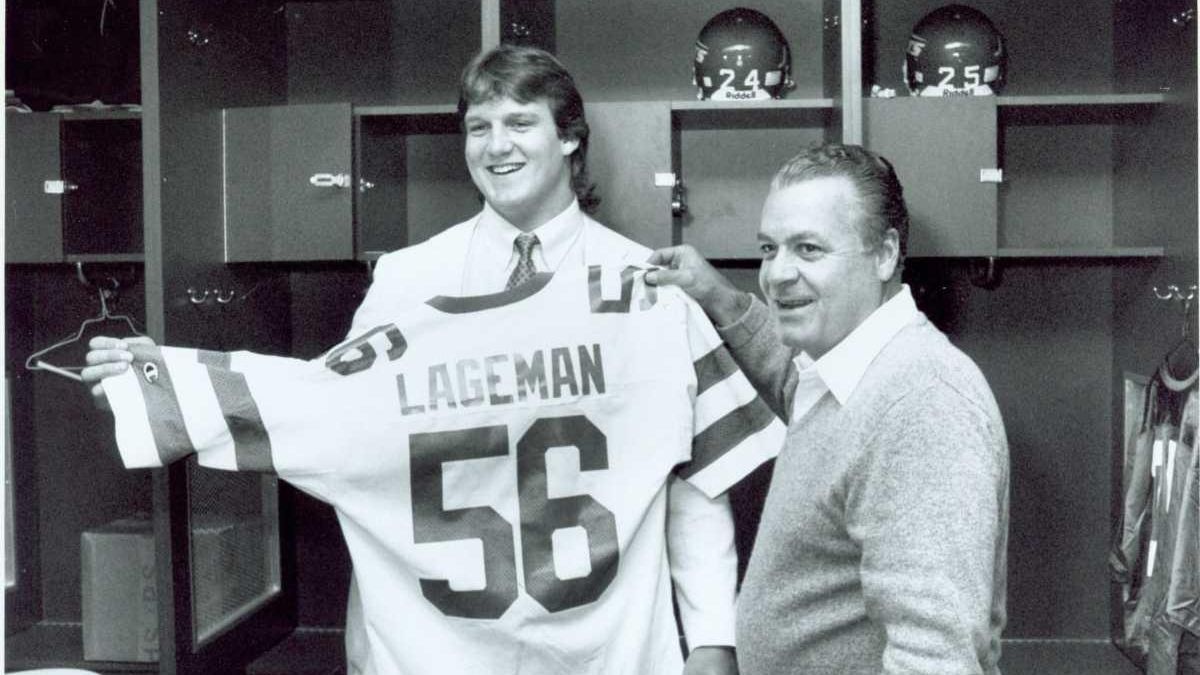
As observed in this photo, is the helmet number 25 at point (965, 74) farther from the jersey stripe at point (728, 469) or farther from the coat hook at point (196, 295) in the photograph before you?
the coat hook at point (196, 295)

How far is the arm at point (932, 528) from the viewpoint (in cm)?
114

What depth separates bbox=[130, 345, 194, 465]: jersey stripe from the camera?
6.26ft

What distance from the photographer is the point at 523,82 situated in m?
2.06

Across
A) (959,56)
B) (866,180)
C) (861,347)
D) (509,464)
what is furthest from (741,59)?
(861,347)

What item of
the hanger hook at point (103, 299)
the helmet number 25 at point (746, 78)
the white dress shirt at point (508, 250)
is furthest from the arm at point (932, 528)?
the hanger hook at point (103, 299)

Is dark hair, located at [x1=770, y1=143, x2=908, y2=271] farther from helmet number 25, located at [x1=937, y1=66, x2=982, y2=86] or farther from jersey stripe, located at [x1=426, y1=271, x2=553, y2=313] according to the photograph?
helmet number 25, located at [x1=937, y1=66, x2=982, y2=86]

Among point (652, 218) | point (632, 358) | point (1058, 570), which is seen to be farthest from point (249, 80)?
point (1058, 570)

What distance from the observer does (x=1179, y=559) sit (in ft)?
7.20

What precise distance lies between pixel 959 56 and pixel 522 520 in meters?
1.37

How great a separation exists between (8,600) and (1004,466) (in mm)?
2531

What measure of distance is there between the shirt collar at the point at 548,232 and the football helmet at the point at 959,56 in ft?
2.97

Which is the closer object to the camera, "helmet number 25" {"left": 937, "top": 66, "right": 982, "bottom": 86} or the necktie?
the necktie

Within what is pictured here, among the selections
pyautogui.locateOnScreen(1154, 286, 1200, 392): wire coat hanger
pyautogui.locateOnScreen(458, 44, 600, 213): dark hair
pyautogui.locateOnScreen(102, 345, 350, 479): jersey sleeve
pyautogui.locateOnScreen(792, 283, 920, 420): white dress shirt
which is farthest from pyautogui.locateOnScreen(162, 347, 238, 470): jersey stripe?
pyautogui.locateOnScreen(1154, 286, 1200, 392): wire coat hanger

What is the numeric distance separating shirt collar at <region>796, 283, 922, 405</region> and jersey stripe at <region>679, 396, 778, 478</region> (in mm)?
624
